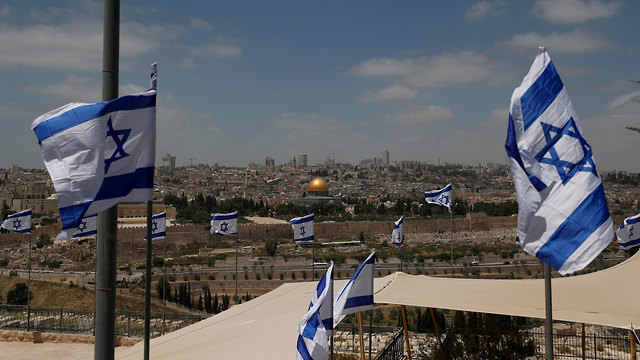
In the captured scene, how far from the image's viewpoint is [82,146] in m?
2.25

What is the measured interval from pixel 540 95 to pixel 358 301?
2.73 m

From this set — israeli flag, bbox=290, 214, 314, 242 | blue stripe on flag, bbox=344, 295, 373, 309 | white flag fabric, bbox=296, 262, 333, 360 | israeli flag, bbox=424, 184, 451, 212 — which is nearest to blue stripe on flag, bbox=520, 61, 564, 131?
white flag fabric, bbox=296, 262, 333, 360

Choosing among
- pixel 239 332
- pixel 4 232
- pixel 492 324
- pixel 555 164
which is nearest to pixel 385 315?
pixel 492 324

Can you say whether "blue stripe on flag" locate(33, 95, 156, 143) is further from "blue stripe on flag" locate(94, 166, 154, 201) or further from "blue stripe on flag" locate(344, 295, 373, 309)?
"blue stripe on flag" locate(344, 295, 373, 309)

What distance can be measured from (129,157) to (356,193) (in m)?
125

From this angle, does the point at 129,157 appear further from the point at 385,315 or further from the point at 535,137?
the point at 385,315

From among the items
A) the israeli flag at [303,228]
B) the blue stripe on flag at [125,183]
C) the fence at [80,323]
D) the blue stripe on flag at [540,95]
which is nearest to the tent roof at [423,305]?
the blue stripe on flag at [125,183]

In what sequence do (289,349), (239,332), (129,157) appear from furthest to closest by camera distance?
(239,332)
(289,349)
(129,157)

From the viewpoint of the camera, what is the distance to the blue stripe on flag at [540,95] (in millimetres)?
2779

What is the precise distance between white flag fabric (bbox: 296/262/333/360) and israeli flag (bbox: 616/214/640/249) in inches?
518

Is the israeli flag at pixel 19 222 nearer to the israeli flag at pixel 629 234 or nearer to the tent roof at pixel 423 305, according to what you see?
the tent roof at pixel 423 305

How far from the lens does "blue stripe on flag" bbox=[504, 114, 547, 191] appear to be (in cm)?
268

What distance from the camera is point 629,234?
14.7 m

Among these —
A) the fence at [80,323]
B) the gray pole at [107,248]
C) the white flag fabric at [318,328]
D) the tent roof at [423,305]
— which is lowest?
the fence at [80,323]
